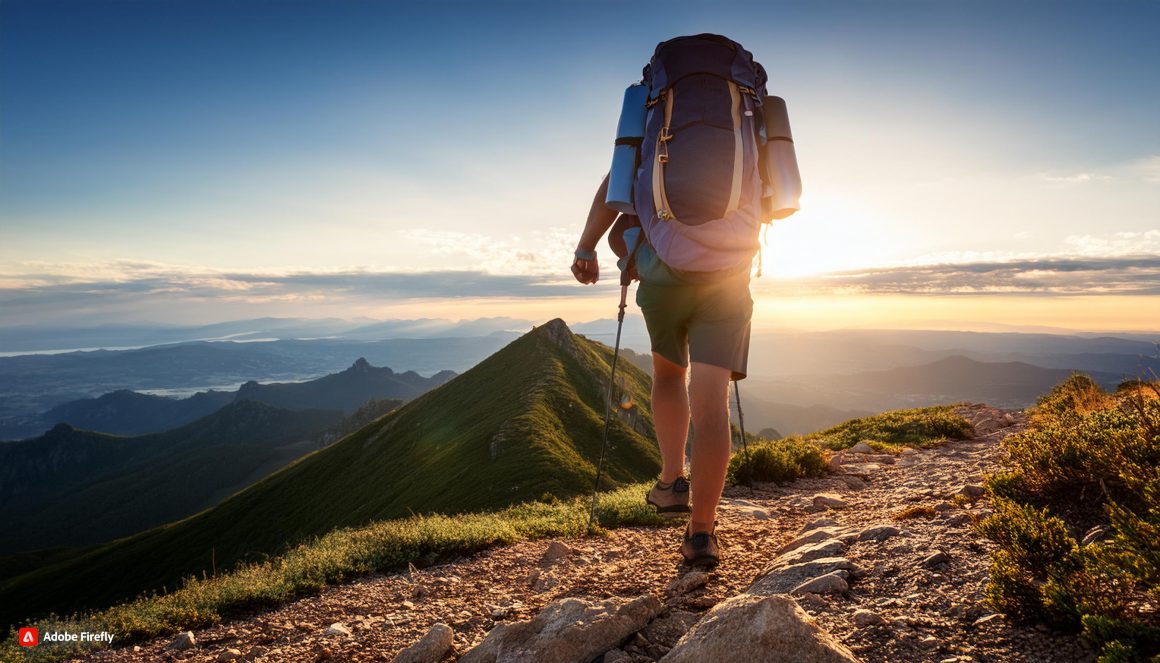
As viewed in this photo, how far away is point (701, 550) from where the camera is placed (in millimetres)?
4059

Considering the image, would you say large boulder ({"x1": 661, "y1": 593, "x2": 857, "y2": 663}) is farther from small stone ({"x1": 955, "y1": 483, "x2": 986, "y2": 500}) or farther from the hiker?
small stone ({"x1": 955, "y1": 483, "x2": 986, "y2": 500})

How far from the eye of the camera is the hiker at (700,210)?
3854 mm

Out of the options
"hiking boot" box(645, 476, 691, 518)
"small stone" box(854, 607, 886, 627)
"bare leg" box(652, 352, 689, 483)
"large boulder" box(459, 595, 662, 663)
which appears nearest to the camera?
"small stone" box(854, 607, 886, 627)

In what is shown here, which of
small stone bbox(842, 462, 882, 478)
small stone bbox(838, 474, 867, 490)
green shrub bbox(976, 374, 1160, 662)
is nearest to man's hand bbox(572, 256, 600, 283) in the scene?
green shrub bbox(976, 374, 1160, 662)

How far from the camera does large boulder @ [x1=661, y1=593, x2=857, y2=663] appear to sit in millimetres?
2229

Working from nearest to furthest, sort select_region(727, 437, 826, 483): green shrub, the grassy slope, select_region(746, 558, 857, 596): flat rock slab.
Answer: select_region(746, 558, 857, 596): flat rock slab
select_region(727, 437, 826, 483): green shrub
the grassy slope

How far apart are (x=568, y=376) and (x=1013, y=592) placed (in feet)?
211

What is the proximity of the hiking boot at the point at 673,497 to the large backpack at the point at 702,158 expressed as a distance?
6.36 ft

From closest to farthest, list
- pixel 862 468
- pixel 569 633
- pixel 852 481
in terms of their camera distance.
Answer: pixel 569 633
pixel 852 481
pixel 862 468

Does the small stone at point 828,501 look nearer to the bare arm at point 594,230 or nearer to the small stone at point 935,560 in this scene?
the small stone at point 935,560

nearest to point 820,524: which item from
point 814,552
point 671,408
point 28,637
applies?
point 814,552

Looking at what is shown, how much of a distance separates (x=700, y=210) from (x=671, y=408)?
5.54ft

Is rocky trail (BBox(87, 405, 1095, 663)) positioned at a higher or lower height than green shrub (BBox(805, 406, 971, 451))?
higher

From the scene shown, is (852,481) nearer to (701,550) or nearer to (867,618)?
(701,550)
